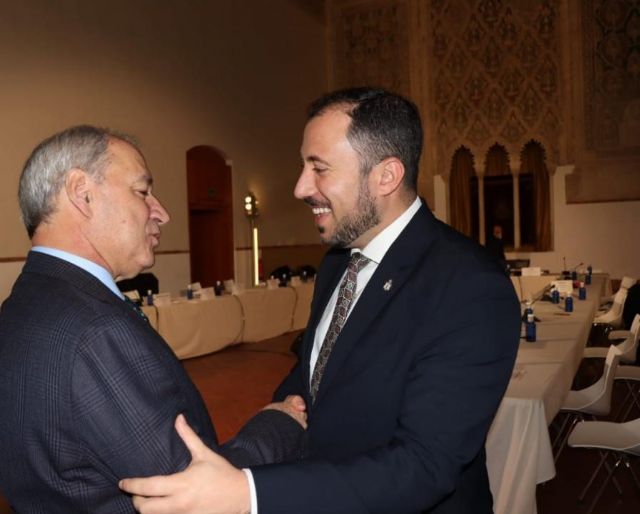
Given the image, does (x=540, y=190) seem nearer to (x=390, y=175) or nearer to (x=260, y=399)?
(x=260, y=399)

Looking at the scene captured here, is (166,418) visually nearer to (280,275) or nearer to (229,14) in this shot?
(280,275)

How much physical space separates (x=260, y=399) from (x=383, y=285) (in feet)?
14.0

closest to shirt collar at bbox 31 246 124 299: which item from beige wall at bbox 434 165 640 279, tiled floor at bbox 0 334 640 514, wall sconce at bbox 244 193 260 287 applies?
tiled floor at bbox 0 334 640 514

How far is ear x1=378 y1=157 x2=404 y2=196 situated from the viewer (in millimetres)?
1421

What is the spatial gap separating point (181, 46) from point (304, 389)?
9.66 m

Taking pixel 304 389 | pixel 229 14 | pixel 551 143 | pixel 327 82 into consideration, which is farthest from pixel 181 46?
pixel 304 389

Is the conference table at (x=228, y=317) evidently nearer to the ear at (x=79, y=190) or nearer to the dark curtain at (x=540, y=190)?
the ear at (x=79, y=190)

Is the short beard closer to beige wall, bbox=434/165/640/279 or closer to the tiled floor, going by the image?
the tiled floor

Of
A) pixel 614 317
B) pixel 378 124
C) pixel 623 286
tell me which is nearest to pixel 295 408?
pixel 378 124

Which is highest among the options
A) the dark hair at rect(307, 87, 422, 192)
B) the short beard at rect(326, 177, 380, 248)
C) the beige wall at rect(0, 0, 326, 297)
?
the beige wall at rect(0, 0, 326, 297)

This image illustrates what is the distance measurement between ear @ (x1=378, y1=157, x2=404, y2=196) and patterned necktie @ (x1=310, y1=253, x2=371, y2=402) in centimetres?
22

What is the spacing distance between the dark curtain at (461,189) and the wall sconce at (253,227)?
4742mm

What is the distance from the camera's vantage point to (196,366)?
6762mm

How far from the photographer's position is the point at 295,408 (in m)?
1.57
